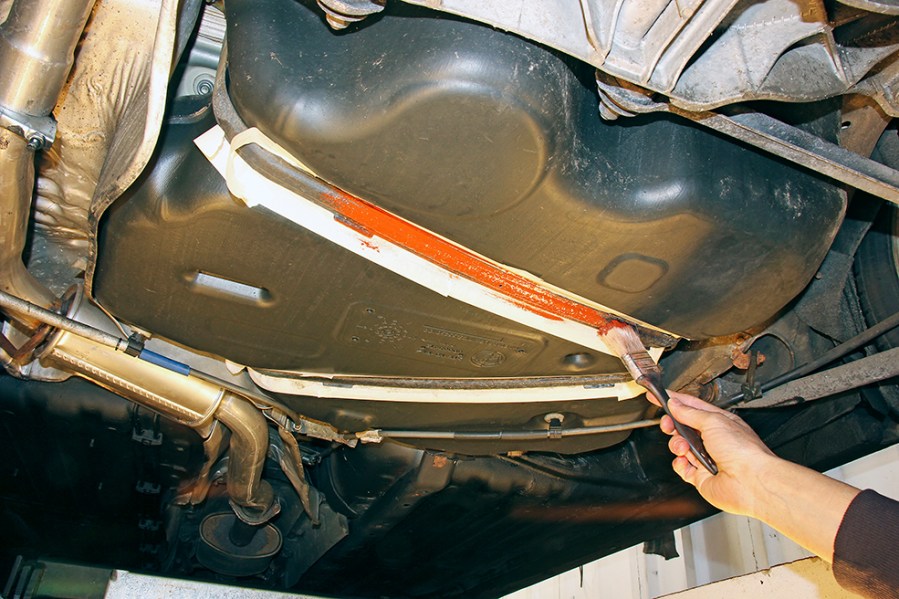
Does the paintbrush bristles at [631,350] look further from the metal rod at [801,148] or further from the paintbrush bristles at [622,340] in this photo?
the metal rod at [801,148]

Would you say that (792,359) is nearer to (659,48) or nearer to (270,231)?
(659,48)

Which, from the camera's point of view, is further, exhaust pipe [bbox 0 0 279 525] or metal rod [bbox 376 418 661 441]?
metal rod [bbox 376 418 661 441]

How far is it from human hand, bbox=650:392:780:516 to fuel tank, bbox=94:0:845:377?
125mm

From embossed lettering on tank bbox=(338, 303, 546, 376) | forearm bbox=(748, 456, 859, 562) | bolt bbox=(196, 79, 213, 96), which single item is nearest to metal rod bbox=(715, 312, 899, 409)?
forearm bbox=(748, 456, 859, 562)

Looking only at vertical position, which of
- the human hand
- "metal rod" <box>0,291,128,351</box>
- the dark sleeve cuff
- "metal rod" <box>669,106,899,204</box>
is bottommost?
the dark sleeve cuff

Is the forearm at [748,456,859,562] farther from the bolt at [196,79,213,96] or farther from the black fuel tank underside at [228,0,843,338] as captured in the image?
the bolt at [196,79,213,96]

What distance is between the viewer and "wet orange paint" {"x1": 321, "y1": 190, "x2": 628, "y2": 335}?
95cm

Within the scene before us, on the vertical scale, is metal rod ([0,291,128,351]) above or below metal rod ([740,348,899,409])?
below

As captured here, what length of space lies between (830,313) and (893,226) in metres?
0.17

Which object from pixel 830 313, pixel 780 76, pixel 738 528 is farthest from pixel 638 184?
pixel 738 528

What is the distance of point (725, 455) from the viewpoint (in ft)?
3.40

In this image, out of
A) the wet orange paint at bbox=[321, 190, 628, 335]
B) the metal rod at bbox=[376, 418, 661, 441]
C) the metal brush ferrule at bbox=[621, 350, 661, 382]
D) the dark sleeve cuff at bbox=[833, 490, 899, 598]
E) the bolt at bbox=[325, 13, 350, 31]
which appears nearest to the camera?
the bolt at bbox=[325, 13, 350, 31]

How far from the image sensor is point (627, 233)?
2.95 feet

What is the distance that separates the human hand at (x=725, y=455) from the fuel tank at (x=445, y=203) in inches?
4.9
